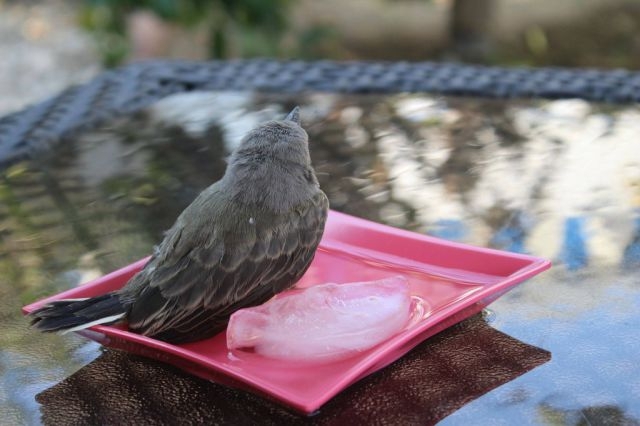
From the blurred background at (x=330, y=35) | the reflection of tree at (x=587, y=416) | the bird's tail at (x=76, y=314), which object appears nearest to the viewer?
the reflection of tree at (x=587, y=416)

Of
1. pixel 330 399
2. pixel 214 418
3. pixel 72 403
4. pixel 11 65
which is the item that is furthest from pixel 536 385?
pixel 11 65

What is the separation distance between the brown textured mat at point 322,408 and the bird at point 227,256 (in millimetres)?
61

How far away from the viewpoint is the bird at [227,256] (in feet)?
3.52

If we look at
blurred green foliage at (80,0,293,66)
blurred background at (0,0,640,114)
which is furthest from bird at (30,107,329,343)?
blurred background at (0,0,640,114)

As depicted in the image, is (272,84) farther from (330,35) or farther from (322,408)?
(330,35)

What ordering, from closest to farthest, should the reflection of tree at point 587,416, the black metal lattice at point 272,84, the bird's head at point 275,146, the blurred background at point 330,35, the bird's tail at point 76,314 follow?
1. the reflection of tree at point 587,416
2. the bird's tail at point 76,314
3. the bird's head at point 275,146
4. the black metal lattice at point 272,84
5. the blurred background at point 330,35

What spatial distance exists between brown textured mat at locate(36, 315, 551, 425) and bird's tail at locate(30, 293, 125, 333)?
53mm

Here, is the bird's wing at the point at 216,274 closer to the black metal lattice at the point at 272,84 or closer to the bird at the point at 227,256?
the bird at the point at 227,256

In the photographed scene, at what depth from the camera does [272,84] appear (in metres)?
2.12

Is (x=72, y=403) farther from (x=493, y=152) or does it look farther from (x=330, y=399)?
(x=493, y=152)

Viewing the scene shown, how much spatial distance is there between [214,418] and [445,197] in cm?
70

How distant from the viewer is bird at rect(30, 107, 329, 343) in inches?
42.3

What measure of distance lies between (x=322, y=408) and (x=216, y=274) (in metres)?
0.21

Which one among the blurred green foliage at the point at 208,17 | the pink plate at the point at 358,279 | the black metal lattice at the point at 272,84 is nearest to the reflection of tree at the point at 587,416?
the pink plate at the point at 358,279
